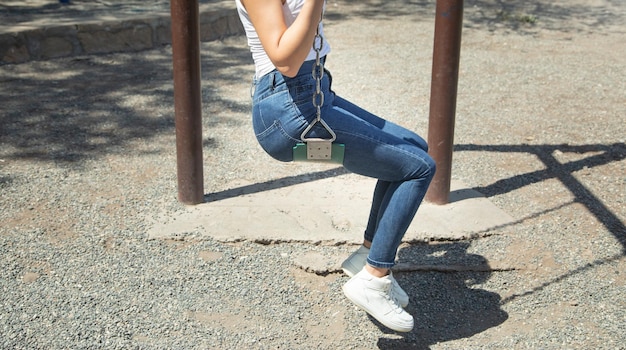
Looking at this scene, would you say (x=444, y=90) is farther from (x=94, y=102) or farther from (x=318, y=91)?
(x=94, y=102)

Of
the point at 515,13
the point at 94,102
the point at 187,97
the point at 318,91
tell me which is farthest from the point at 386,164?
the point at 515,13

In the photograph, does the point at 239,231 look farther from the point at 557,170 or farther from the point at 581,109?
the point at 581,109

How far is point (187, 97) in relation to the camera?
13.1ft

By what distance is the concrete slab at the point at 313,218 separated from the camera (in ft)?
12.4

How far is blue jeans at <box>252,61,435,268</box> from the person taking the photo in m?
2.69

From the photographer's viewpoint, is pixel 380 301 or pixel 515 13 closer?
pixel 380 301

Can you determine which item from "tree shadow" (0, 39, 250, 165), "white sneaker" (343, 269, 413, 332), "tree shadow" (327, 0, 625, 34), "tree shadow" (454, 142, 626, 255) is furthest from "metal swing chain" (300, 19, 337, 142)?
"tree shadow" (327, 0, 625, 34)

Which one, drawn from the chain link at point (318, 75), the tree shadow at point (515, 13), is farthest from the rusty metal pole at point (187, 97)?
the tree shadow at point (515, 13)

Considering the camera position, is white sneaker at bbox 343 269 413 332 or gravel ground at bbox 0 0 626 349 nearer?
white sneaker at bbox 343 269 413 332

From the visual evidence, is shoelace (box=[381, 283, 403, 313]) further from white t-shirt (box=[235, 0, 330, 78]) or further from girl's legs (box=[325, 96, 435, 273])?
white t-shirt (box=[235, 0, 330, 78])

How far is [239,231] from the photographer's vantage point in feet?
12.5

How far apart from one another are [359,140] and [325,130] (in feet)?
0.40

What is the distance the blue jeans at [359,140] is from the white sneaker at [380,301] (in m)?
0.06

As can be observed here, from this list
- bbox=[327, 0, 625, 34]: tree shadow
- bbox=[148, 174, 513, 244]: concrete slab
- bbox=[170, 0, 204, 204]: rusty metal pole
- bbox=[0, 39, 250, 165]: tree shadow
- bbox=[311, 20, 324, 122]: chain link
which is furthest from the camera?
bbox=[327, 0, 625, 34]: tree shadow
